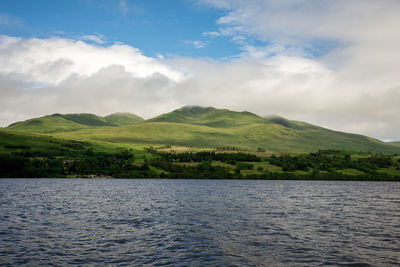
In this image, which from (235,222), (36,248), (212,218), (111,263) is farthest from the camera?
(212,218)

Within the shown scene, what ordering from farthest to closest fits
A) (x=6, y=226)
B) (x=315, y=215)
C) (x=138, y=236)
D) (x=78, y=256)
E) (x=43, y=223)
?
1. (x=315, y=215)
2. (x=43, y=223)
3. (x=6, y=226)
4. (x=138, y=236)
5. (x=78, y=256)

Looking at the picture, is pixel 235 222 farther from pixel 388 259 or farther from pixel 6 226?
pixel 6 226

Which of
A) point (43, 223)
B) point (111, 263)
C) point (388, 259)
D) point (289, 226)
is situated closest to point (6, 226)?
point (43, 223)

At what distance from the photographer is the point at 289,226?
53.4 m

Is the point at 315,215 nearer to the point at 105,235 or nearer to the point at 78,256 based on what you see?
the point at 105,235

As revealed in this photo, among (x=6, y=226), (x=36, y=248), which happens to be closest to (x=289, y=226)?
(x=36, y=248)

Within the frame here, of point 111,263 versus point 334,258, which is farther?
point 334,258

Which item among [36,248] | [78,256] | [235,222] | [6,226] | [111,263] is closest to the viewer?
[111,263]

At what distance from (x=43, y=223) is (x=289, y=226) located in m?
38.8

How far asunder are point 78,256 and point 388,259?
32025 mm

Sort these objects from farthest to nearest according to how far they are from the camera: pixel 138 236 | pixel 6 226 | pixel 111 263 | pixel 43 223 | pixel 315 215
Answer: pixel 315 215 → pixel 43 223 → pixel 6 226 → pixel 138 236 → pixel 111 263

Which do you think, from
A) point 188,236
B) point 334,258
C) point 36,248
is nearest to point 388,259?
point 334,258

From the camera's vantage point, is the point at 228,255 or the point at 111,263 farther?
the point at 228,255

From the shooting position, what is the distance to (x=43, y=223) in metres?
51.0
